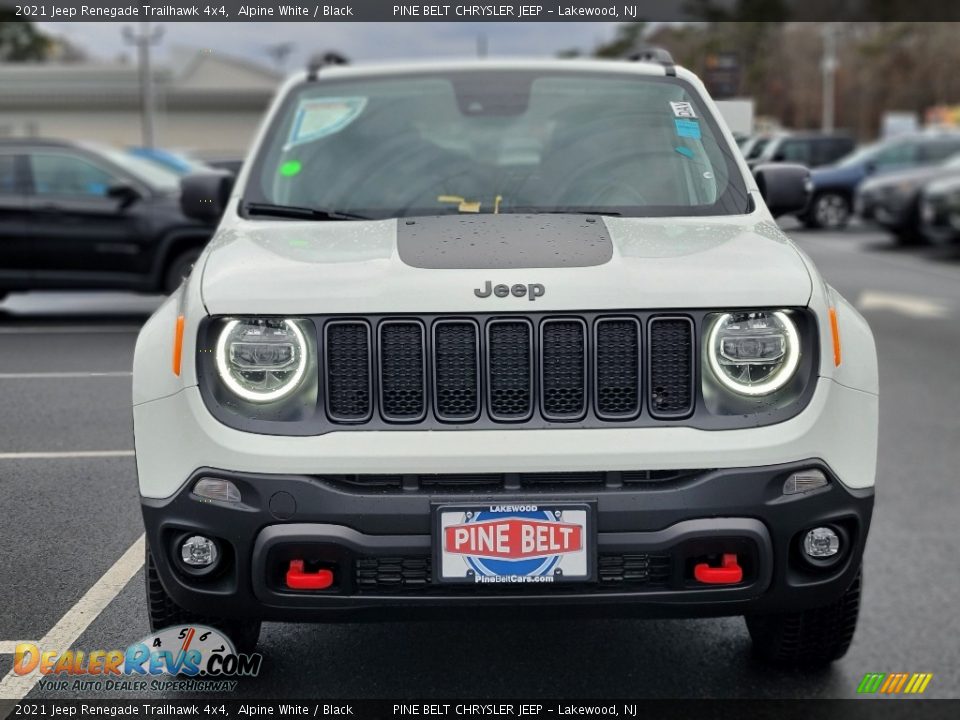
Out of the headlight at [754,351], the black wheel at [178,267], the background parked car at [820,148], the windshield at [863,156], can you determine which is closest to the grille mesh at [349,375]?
the headlight at [754,351]

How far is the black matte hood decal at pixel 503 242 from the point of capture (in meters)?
3.31

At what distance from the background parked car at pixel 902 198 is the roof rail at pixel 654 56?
1688cm

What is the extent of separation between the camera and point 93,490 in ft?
11.6

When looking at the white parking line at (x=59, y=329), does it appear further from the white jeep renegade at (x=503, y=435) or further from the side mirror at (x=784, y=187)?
the side mirror at (x=784, y=187)

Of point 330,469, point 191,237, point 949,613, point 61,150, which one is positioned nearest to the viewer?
point 330,469

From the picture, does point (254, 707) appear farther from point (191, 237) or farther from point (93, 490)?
point (191, 237)

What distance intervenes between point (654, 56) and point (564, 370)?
7.51ft

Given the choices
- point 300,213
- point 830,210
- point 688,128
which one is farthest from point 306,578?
point 830,210

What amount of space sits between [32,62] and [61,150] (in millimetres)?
49588

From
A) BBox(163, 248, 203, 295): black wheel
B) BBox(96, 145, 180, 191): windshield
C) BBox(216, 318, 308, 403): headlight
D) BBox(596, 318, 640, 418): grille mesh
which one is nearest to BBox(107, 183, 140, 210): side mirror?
BBox(96, 145, 180, 191): windshield

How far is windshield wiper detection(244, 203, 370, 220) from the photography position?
13.4 ft

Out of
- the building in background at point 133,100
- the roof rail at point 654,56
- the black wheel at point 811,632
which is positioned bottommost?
the building in background at point 133,100

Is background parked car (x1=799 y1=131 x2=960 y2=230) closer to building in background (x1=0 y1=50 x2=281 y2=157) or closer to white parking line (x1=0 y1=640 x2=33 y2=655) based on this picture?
white parking line (x1=0 y1=640 x2=33 y2=655)

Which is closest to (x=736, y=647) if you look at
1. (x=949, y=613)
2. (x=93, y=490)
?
(x=949, y=613)
